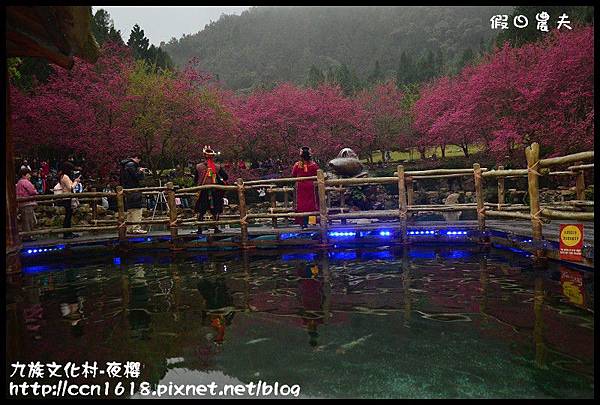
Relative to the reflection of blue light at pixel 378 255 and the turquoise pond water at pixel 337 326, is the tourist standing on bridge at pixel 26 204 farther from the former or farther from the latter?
the reflection of blue light at pixel 378 255

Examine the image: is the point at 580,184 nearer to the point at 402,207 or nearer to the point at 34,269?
the point at 402,207

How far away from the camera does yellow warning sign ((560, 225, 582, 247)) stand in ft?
19.9

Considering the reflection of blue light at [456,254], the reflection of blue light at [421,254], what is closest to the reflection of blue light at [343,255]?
the reflection of blue light at [421,254]

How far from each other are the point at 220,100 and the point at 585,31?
58.2ft

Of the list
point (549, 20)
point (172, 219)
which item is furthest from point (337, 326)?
point (549, 20)

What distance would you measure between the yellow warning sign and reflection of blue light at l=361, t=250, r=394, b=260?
9.10 ft

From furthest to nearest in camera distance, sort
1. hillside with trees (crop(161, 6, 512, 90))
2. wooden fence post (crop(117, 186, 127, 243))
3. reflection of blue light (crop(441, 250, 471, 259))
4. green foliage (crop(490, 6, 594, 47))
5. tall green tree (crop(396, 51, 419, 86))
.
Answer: hillside with trees (crop(161, 6, 512, 90)), tall green tree (crop(396, 51, 419, 86)), green foliage (crop(490, 6, 594, 47)), wooden fence post (crop(117, 186, 127, 243)), reflection of blue light (crop(441, 250, 471, 259))

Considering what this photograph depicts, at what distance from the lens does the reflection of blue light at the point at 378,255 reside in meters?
8.16

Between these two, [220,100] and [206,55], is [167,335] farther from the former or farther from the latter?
[206,55]

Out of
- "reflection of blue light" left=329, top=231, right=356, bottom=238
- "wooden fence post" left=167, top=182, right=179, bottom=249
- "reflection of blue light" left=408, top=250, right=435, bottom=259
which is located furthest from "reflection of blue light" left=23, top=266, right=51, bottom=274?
"reflection of blue light" left=408, top=250, right=435, bottom=259

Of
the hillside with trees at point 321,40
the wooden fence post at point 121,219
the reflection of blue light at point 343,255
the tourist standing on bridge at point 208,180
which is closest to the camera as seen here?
the reflection of blue light at point 343,255

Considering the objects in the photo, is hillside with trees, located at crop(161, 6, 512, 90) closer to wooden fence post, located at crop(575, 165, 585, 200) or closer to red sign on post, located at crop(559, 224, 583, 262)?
wooden fence post, located at crop(575, 165, 585, 200)

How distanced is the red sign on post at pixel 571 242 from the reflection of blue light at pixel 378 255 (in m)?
2.75

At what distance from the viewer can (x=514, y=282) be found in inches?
232
